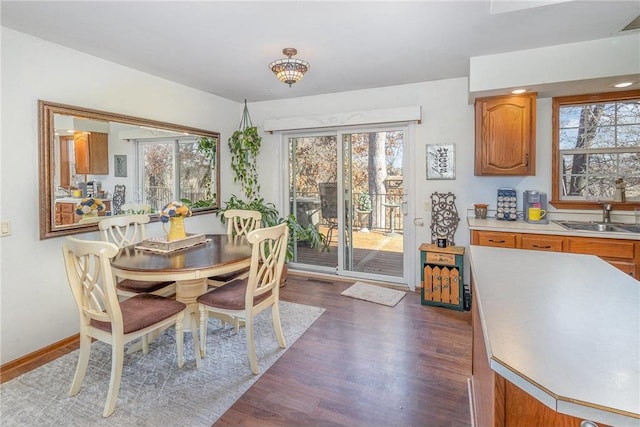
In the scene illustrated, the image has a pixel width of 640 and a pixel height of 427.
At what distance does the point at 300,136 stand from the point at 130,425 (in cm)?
375

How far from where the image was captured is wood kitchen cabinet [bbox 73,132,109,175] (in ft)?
9.23

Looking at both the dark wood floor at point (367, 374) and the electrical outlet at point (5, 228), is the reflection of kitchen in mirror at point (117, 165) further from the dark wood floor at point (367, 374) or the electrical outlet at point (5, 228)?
the dark wood floor at point (367, 374)

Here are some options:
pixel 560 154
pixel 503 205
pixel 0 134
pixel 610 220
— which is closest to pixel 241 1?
pixel 0 134

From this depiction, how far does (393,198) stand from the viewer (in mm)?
4203

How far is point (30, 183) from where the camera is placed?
8.30ft

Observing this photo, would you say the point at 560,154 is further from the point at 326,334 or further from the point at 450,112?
the point at 326,334

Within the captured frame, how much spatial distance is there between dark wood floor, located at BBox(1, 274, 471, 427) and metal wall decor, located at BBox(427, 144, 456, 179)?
5.00 feet

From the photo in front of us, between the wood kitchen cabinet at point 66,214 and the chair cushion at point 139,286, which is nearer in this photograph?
the chair cushion at point 139,286

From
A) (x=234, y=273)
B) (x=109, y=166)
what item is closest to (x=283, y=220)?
(x=234, y=273)

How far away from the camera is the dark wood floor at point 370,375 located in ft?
6.21

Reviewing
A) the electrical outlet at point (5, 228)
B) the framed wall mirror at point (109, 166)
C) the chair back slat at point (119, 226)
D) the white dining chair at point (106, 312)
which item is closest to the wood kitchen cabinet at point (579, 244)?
the white dining chair at point (106, 312)

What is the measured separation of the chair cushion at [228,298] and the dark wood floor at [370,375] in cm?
50

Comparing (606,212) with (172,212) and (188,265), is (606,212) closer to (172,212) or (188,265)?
(188,265)

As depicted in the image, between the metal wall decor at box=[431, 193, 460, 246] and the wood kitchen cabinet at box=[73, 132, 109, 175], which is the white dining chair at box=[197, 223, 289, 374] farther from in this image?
the metal wall decor at box=[431, 193, 460, 246]
